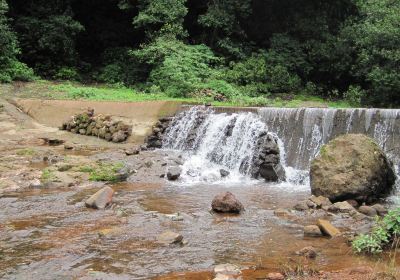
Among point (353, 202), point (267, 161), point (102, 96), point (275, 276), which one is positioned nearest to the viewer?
point (275, 276)

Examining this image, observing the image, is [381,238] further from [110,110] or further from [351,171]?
[110,110]

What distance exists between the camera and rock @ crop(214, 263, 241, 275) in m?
5.06

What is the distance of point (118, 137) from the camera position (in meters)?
14.4

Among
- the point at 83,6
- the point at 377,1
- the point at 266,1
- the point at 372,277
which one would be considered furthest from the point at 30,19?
the point at 372,277

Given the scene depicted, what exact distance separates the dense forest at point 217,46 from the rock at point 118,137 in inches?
178

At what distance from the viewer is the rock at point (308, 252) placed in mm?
5574

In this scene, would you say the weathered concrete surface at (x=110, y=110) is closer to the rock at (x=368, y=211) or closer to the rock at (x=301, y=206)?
the rock at (x=301, y=206)

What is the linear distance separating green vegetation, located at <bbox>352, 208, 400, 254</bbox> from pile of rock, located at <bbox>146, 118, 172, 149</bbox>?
9.18 m

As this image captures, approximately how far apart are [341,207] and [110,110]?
974 cm

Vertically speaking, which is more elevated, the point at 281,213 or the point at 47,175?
the point at 281,213

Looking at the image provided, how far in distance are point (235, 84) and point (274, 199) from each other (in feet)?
41.9

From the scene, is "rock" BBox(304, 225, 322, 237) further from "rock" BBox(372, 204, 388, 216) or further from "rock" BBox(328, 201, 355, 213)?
"rock" BBox(372, 204, 388, 216)

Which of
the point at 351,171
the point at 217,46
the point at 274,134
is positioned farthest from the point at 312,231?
the point at 217,46

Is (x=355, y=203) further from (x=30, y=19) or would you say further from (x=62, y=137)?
(x=30, y=19)
